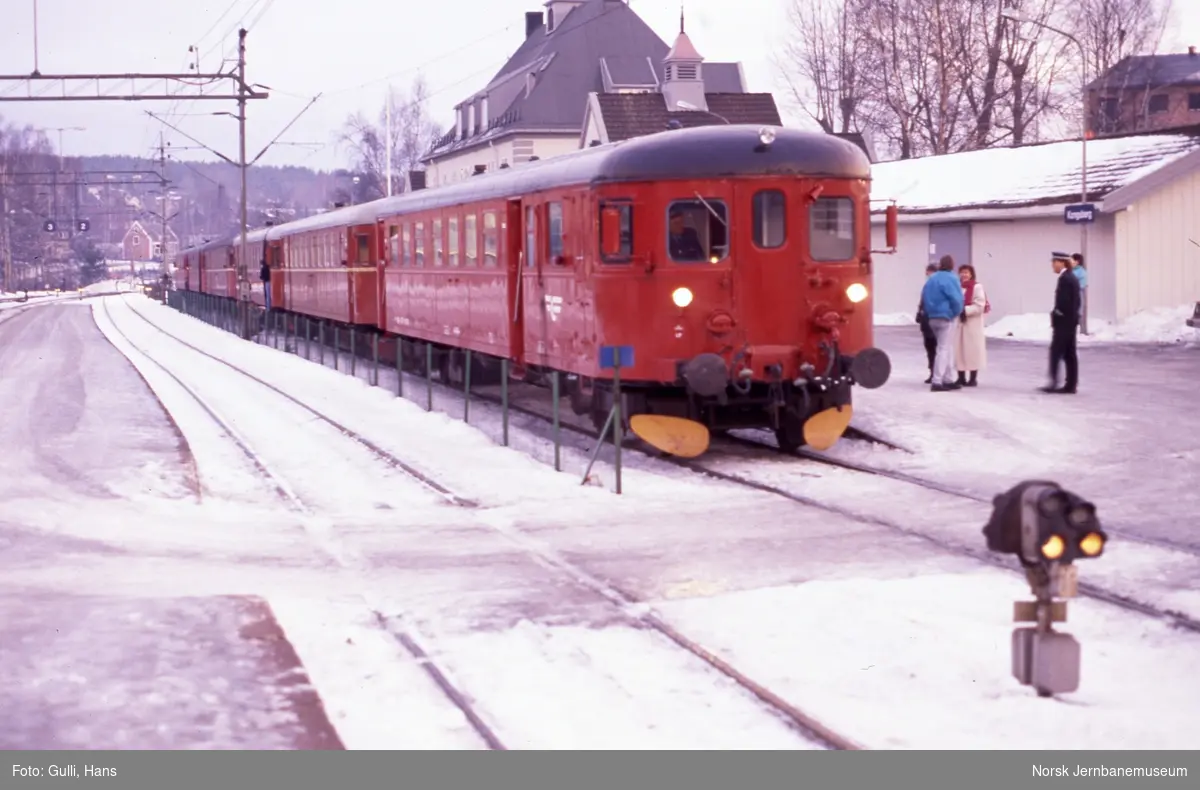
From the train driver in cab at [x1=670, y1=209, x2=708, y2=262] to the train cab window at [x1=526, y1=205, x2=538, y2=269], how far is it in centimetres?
296

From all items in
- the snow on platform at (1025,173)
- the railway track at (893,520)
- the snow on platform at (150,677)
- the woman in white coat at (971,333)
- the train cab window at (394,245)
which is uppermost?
the snow on platform at (1025,173)

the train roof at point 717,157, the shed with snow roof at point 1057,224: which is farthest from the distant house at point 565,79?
the train roof at point 717,157

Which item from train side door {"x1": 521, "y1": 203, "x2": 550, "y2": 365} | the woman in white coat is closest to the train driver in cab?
train side door {"x1": 521, "y1": 203, "x2": 550, "y2": 365}

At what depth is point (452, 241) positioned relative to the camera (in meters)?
22.3

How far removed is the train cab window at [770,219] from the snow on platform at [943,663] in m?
5.97

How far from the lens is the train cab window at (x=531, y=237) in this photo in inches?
705

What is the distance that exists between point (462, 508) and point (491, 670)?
5.37 m

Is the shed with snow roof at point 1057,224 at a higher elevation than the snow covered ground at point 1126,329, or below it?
higher

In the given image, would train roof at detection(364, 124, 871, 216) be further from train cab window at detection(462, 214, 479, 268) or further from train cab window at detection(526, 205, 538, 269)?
train cab window at detection(462, 214, 479, 268)

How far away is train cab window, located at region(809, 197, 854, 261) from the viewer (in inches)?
610

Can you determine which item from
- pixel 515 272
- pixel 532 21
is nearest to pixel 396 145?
pixel 532 21

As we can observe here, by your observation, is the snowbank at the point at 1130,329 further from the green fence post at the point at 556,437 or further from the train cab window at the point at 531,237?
the green fence post at the point at 556,437

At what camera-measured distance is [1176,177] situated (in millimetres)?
32406

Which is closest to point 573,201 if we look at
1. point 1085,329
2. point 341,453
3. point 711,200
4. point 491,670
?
point 711,200
